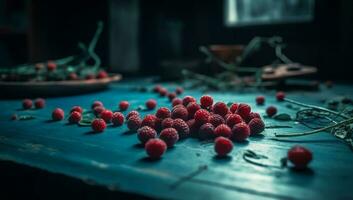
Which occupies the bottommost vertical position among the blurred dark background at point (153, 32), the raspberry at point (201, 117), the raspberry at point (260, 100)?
the raspberry at point (260, 100)

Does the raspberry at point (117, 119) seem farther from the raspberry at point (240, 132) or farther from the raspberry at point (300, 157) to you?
the raspberry at point (300, 157)

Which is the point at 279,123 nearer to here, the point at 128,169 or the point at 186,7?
the point at 128,169

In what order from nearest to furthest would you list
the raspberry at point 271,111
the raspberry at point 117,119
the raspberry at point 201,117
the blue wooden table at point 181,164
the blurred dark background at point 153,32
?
1. the blue wooden table at point 181,164
2. the raspberry at point 201,117
3. the raspberry at point 117,119
4. the raspberry at point 271,111
5. the blurred dark background at point 153,32

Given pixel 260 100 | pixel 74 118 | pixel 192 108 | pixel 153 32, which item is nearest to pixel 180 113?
pixel 192 108

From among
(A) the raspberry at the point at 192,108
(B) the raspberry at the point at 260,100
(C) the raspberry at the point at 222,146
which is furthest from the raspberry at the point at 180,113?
(B) the raspberry at the point at 260,100

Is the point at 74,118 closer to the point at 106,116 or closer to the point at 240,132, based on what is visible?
the point at 106,116

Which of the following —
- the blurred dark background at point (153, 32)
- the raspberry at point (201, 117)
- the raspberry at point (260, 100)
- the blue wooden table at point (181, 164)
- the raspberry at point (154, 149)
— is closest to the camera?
the blue wooden table at point (181, 164)

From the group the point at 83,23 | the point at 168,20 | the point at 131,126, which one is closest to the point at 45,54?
the point at 83,23
